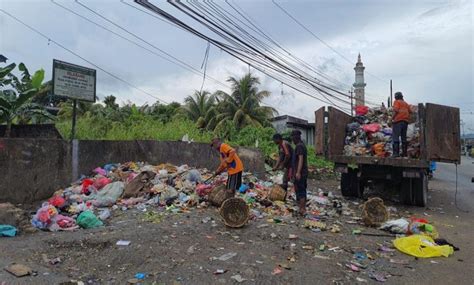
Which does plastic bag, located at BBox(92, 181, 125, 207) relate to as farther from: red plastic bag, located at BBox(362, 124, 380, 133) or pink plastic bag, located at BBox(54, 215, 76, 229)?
red plastic bag, located at BBox(362, 124, 380, 133)

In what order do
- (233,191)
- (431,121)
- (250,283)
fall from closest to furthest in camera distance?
(250,283)
(233,191)
(431,121)

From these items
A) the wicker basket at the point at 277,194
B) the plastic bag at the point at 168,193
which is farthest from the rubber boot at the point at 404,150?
the plastic bag at the point at 168,193

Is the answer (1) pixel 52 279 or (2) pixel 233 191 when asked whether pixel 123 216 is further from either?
(1) pixel 52 279

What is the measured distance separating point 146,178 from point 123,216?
1.64 meters

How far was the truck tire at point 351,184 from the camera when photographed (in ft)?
29.9

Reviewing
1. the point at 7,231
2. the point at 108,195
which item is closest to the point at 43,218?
the point at 7,231

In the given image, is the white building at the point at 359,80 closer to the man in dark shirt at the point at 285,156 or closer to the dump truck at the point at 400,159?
the dump truck at the point at 400,159

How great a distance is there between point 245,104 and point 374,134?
15548 mm

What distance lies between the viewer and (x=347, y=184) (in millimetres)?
9258

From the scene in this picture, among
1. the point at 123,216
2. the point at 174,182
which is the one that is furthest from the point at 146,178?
the point at 123,216

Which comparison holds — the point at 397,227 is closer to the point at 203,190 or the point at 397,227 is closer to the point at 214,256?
the point at 214,256

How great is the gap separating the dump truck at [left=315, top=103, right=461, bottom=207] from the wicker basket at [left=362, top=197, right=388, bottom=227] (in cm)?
163

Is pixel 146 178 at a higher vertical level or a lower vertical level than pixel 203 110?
lower

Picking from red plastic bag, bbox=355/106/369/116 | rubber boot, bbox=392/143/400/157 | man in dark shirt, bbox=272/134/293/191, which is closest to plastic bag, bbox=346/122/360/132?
red plastic bag, bbox=355/106/369/116
